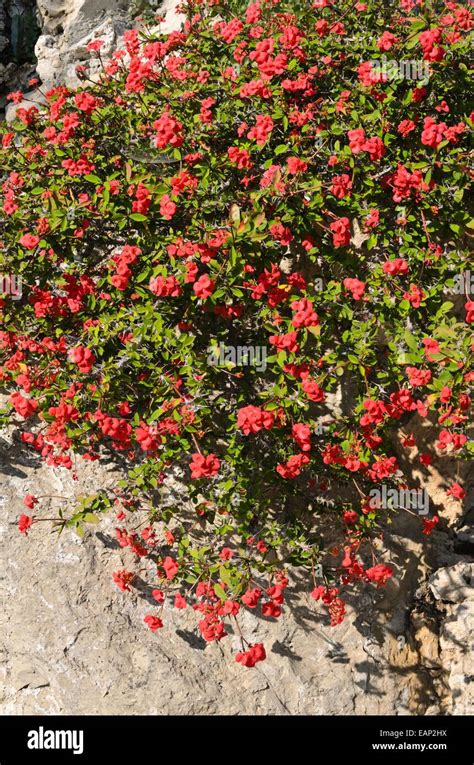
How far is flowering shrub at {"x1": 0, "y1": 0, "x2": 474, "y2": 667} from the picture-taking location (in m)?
4.04

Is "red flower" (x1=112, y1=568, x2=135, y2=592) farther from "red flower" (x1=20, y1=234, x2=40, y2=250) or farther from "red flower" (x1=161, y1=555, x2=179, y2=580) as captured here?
"red flower" (x1=20, y1=234, x2=40, y2=250)

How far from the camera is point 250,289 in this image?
411cm

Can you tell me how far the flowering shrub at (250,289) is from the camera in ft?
13.3

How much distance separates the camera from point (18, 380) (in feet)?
13.7

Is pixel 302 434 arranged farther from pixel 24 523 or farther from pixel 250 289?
pixel 24 523

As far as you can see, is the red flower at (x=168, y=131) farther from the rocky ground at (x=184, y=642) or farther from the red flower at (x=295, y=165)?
the rocky ground at (x=184, y=642)

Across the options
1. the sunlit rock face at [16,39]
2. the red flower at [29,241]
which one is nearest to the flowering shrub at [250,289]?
the red flower at [29,241]

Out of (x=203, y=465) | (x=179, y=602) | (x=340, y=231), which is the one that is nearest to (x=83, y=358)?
(x=203, y=465)

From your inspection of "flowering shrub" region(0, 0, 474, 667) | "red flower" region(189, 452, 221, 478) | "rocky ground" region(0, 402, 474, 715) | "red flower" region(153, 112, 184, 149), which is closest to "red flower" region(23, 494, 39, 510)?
"flowering shrub" region(0, 0, 474, 667)

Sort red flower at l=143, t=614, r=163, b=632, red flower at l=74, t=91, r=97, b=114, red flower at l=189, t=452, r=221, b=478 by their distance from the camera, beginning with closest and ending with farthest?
red flower at l=189, t=452, r=221, b=478
red flower at l=143, t=614, r=163, b=632
red flower at l=74, t=91, r=97, b=114

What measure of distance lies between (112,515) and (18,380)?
1170 millimetres

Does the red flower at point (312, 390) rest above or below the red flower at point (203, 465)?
above
